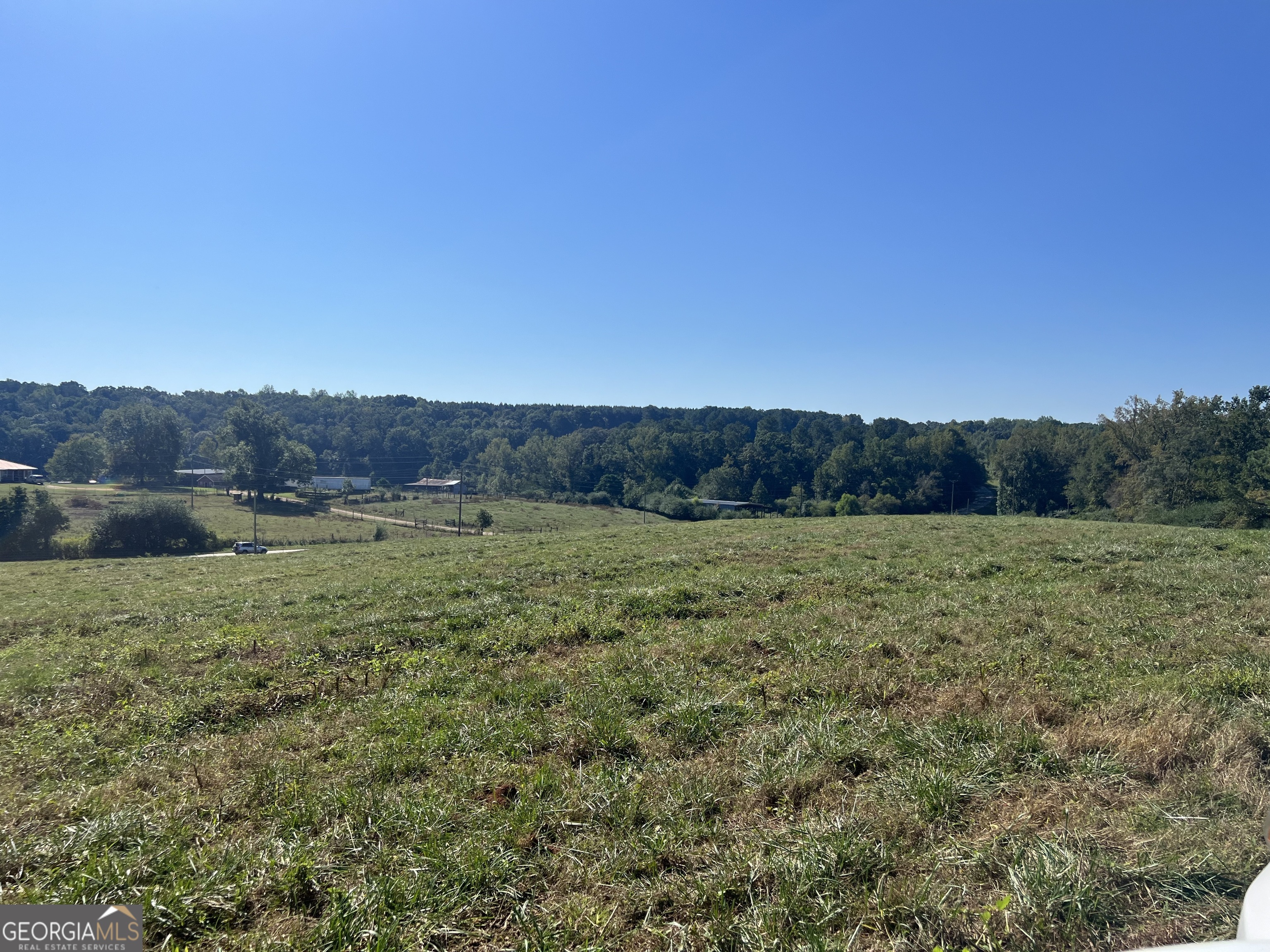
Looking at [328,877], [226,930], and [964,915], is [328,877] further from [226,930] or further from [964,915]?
[964,915]

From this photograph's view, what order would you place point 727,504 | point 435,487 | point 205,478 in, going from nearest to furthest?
point 727,504 → point 205,478 → point 435,487

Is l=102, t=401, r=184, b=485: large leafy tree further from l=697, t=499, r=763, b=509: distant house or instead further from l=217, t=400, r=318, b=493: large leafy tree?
l=697, t=499, r=763, b=509: distant house

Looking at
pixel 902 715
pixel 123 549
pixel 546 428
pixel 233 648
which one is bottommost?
pixel 123 549

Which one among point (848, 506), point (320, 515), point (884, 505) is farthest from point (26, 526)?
point (884, 505)

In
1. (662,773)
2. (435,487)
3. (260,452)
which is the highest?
(260,452)

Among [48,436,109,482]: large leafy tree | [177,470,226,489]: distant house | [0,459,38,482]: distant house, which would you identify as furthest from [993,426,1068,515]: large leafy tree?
[48,436,109,482]: large leafy tree

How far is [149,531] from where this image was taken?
5031 cm

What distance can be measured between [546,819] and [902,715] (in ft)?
11.1

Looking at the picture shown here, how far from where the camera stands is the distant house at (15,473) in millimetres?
78125

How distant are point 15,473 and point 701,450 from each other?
116426 millimetres

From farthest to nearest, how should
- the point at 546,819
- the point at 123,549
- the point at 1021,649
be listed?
the point at 123,549, the point at 1021,649, the point at 546,819

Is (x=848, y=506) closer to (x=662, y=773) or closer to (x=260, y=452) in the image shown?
(x=662, y=773)

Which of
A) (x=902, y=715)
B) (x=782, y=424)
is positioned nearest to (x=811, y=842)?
(x=902, y=715)

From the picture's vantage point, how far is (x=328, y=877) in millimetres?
3432
